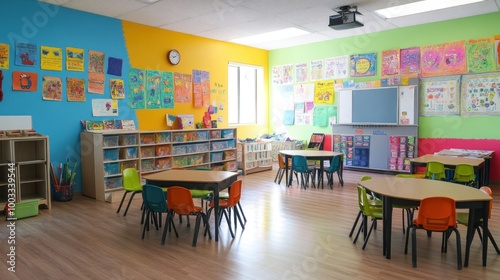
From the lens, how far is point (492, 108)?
7.55 metres

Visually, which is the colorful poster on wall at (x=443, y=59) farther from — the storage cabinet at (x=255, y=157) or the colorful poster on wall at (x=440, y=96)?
the storage cabinet at (x=255, y=157)

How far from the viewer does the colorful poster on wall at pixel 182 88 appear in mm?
8539

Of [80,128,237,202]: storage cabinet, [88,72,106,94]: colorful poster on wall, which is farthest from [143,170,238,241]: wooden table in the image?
[88,72,106,94]: colorful poster on wall

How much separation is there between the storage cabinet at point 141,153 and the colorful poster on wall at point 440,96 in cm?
473

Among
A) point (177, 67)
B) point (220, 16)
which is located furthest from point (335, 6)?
point (177, 67)

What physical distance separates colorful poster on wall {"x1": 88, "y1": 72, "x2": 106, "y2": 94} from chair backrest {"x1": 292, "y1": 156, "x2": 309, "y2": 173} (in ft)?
13.4

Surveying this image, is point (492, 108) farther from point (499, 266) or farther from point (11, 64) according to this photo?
point (11, 64)

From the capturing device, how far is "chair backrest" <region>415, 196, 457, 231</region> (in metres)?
3.50

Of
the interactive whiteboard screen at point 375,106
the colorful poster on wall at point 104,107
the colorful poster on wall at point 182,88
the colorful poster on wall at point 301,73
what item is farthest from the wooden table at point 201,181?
the colorful poster on wall at point 301,73

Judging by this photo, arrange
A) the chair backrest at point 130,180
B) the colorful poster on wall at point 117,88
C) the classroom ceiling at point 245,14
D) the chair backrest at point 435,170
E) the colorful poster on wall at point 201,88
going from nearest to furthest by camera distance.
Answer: the chair backrest at point 130,180 → the chair backrest at point 435,170 → the classroom ceiling at point 245,14 → the colorful poster on wall at point 117,88 → the colorful poster on wall at point 201,88

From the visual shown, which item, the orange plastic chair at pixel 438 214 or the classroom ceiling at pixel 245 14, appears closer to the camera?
the orange plastic chair at pixel 438 214

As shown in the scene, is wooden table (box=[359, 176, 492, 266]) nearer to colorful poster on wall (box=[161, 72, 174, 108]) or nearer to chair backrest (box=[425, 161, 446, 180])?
chair backrest (box=[425, 161, 446, 180])

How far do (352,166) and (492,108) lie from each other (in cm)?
337

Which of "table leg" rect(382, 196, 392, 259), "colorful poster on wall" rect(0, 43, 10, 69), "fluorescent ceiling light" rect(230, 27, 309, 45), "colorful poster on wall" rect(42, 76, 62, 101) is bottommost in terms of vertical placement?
"table leg" rect(382, 196, 392, 259)
